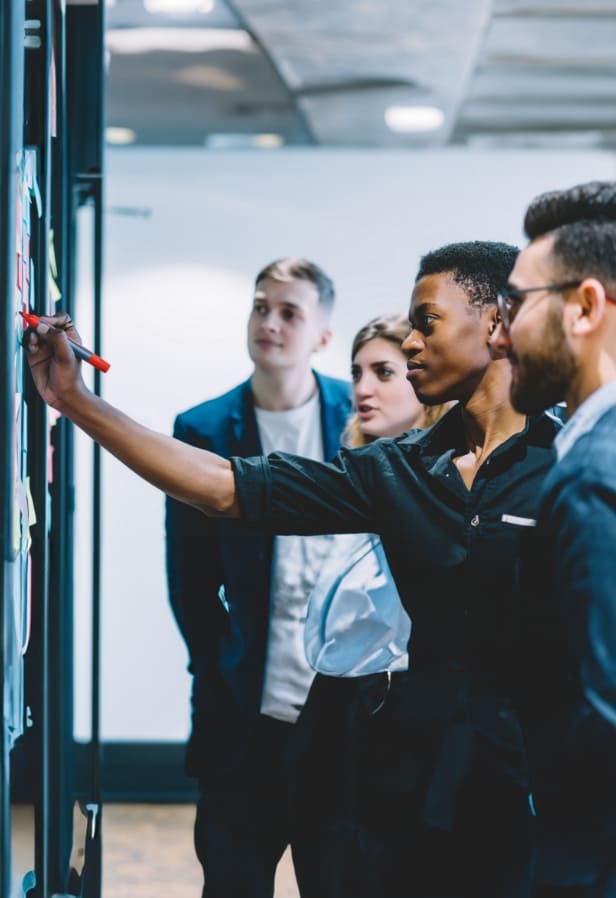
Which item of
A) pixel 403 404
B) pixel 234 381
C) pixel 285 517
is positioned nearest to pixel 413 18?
pixel 403 404

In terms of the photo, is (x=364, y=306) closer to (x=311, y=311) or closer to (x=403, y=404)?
(x=311, y=311)

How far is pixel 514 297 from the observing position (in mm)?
1606

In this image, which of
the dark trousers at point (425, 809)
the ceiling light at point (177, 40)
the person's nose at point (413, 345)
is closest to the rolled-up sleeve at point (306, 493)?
the person's nose at point (413, 345)

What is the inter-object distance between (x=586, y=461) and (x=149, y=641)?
4.20 metres

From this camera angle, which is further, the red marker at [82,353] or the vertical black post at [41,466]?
the vertical black post at [41,466]

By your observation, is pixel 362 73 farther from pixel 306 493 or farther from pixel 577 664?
pixel 577 664

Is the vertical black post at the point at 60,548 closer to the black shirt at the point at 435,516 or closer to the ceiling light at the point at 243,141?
the black shirt at the point at 435,516

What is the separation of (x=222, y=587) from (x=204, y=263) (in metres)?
2.57

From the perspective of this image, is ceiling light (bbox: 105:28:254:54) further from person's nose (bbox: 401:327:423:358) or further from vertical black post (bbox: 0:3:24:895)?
vertical black post (bbox: 0:3:24:895)

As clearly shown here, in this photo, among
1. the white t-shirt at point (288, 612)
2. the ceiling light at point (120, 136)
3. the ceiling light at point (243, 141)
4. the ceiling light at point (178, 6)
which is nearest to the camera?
the white t-shirt at point (288, 612)

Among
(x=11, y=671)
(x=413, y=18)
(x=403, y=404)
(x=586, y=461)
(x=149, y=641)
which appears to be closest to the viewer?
(x=586, y=461)

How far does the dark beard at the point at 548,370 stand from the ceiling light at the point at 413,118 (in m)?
3.61

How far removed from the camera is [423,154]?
18.4 ft

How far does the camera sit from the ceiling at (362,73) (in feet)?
13.0
